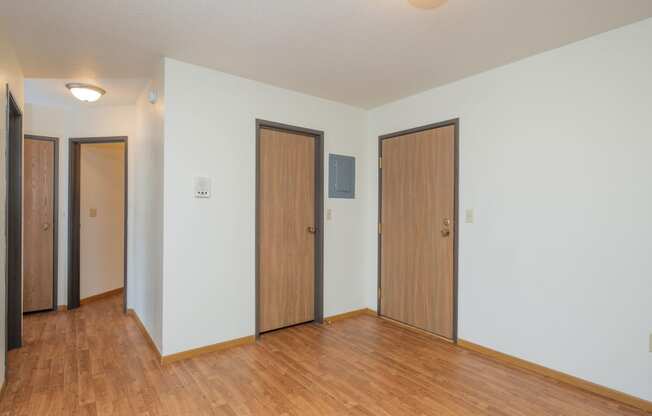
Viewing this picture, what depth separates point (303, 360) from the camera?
2.71 meters

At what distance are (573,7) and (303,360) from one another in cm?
289

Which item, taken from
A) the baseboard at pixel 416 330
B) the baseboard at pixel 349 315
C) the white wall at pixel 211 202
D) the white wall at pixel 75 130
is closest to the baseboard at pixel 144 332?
the white wall at pixel 211 202

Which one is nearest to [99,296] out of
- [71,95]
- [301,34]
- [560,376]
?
[71,95]

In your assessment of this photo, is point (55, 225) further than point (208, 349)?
Yes

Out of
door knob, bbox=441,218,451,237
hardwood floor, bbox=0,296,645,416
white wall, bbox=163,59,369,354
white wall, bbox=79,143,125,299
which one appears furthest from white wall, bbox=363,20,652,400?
white wall, bbox=79,143,125,299

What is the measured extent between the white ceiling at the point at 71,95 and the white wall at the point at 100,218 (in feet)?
2.19

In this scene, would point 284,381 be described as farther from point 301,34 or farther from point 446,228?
point 301,34

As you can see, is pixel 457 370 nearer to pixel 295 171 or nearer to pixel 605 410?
pixel 605 410

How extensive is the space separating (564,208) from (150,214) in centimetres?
330

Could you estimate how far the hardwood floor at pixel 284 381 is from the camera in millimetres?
2057

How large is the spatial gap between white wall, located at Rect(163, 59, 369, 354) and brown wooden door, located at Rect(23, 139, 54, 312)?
7.62 feet

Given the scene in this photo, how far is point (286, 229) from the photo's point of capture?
343 centimetres

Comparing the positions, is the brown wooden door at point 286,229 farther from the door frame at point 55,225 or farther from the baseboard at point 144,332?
the door frame at point 55,225

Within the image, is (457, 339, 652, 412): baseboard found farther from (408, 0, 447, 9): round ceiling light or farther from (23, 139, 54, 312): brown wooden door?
(23, 139, 54, 312): brown wooden door
